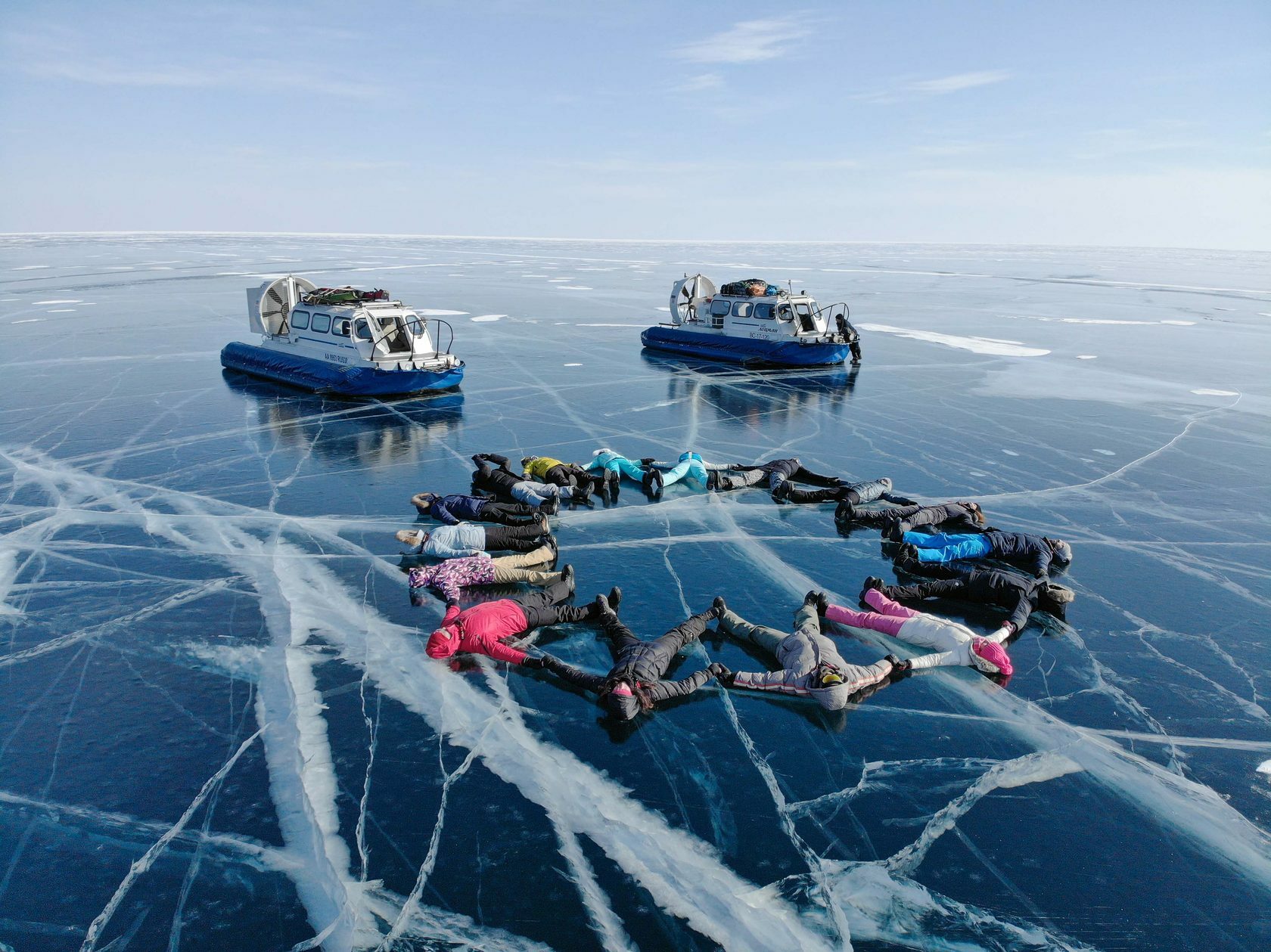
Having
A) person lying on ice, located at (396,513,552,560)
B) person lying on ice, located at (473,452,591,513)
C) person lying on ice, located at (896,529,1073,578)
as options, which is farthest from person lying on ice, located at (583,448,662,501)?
person lying on ice, located at (896,529,1073,578)

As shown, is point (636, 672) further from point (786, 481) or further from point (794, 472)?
point (794, 472)

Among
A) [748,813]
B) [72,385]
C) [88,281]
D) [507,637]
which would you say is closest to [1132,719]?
[748,813]

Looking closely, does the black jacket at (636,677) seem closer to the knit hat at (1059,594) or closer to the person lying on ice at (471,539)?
A: the person lying on ice at (471,539)

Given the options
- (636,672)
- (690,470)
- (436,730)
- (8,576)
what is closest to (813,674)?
(636,672)

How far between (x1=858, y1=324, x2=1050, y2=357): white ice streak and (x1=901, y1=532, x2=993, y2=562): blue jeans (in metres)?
17.9

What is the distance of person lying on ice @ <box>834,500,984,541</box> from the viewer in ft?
35.8

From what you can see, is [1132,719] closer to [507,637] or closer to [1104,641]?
[1104,641]

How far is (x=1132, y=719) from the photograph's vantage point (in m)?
7.24

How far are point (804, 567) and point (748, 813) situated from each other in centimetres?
→ 457

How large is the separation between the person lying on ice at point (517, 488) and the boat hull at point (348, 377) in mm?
6636

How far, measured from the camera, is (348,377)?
18.8 meters

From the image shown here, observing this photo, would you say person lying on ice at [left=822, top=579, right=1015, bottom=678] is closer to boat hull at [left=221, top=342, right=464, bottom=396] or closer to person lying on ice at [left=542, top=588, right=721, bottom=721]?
person lying on ice at [left=542, top=588, right=721, bottom=721]

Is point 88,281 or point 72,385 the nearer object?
point 72,385

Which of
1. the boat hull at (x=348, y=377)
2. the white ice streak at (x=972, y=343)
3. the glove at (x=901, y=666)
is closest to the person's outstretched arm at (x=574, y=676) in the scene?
the glove at (x=901, y=666)
